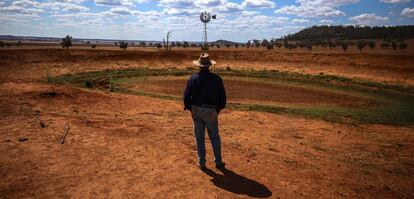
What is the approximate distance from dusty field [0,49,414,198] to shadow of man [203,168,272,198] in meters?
0.02

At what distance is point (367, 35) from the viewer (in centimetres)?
12500

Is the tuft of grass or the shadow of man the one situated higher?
the tuft of grass

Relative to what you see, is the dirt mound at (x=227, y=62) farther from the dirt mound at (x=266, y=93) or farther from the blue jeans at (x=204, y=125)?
the blue jeans at (x=204, y=125)

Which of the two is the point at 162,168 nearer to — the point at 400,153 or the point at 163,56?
the point at 400,153

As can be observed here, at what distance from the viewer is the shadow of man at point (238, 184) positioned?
5.70 meters

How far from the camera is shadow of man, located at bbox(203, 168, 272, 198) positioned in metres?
5.70

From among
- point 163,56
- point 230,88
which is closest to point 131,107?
point 230,88

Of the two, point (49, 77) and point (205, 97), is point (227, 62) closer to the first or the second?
point (49, 77)

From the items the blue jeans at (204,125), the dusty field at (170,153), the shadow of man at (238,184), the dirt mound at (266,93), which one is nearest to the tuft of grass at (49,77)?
the dusty field at (170,153)

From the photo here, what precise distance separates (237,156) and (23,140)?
16.6ft

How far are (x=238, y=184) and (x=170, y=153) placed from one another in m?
2.07

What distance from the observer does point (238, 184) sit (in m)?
6.00

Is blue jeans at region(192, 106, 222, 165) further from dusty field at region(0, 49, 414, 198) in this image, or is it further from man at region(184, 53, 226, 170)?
dusty field at region(0, 49, 414, 198)

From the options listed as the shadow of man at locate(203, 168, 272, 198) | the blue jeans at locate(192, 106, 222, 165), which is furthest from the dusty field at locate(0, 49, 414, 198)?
the blue jeans at locate(192, 106, 222, 165)
